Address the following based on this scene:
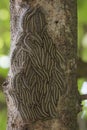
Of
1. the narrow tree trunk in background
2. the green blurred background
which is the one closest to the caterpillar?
the narrow tree trunk in background

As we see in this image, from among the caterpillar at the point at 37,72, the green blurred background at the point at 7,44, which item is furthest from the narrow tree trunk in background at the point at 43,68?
the green blurred background at the point at 7,44

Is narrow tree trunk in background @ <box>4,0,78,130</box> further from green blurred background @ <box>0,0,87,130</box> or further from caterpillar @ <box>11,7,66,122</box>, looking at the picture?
green blurred background @ <box>0,0,87,130</box>

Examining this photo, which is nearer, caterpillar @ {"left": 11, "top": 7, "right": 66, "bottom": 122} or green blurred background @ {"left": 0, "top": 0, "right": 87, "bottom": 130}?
caterpillar @ {"left": 11, "top": 7, "right": 66, "bottom": 122}

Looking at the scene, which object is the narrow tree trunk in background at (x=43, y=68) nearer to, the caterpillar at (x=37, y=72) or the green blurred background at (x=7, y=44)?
the caterpillar at (x=37, y=72)

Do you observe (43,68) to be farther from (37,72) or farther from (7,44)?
(7,44)

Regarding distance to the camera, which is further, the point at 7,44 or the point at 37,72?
the point at 7,44

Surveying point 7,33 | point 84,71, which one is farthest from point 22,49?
point 7,33

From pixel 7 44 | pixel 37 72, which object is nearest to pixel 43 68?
pixel 37 72

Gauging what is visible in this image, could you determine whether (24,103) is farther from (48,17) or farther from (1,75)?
(1,75)
